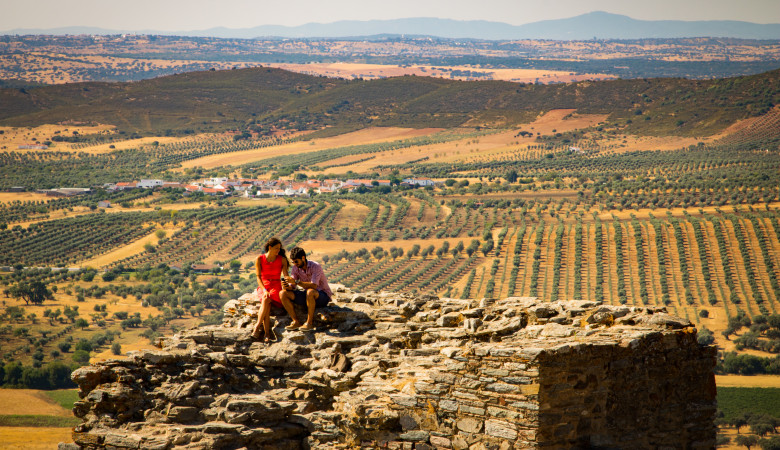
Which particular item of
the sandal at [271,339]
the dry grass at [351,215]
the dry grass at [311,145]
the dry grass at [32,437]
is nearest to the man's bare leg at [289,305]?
the sandal at [271,339]

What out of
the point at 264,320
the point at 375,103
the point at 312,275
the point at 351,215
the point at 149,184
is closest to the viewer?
the point at 264,320

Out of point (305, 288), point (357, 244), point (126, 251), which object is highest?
point (305, 288)

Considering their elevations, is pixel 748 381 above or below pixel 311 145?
above

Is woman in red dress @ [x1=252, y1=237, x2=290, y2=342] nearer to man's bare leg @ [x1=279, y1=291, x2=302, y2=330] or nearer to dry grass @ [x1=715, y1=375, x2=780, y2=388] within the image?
man's bare leg @ [x1=279, y1=291, x2=302, y2=330]

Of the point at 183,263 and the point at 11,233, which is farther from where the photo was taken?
the point at 11,233

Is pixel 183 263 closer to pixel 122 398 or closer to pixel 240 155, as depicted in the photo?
pixel 122 398

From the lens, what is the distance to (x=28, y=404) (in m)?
31.3

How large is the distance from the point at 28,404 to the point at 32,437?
317 inches

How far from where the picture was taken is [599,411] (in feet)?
30.8

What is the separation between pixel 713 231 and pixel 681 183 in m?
23.0

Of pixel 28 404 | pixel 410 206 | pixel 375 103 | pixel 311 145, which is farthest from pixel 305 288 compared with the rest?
pixel 375 103

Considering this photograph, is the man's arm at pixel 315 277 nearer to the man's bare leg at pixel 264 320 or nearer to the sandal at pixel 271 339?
the man's bare leg at pixel 264 320

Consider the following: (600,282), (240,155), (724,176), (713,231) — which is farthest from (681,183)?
(240,155)

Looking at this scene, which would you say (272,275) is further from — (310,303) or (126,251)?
(126,251)
